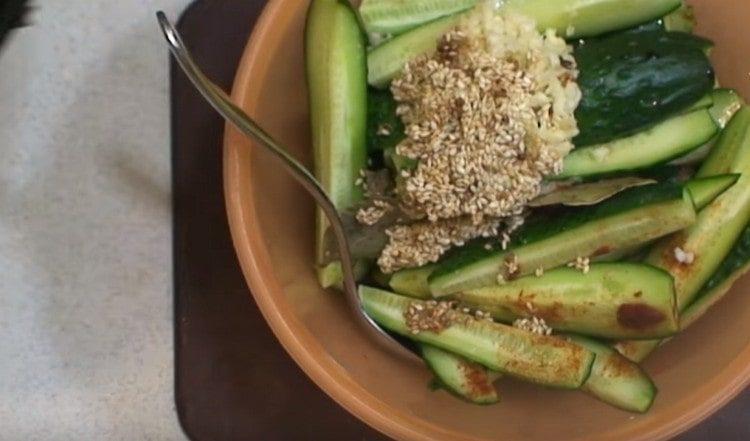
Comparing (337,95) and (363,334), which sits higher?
(337,95)

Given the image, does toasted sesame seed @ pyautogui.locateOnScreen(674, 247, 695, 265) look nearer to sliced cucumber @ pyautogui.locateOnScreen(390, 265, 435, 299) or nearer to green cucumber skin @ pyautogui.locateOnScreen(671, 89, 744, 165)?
green cucumber skin @ pyautogui.locateOnScreen(671, 89, 744, 165)

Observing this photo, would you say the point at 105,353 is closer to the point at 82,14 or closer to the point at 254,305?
the point at 254,305

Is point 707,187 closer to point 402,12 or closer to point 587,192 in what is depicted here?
point 587,192

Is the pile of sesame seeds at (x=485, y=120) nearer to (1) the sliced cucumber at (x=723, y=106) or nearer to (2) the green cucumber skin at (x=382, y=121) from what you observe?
(2) the green cucumber skin at (x=382, y=121)

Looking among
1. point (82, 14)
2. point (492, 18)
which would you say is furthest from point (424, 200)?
point (82, 14)

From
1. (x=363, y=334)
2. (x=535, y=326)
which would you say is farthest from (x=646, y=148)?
(x=363, y=334)

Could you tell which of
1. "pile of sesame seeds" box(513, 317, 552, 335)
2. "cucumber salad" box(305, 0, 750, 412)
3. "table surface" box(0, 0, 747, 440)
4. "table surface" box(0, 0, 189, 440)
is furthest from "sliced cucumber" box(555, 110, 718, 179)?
"table surface" box(0, 0, 189, 440)
